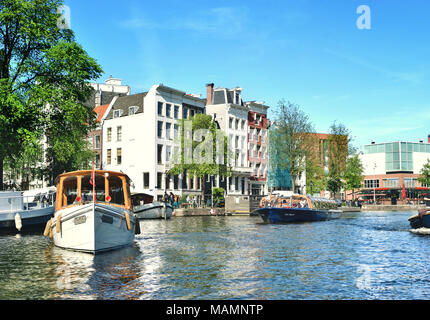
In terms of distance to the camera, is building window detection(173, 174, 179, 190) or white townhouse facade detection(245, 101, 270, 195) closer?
building window detection(173, 174, 179, 190)

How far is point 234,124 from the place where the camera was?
89.0m

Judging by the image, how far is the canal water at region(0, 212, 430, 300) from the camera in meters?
13.1

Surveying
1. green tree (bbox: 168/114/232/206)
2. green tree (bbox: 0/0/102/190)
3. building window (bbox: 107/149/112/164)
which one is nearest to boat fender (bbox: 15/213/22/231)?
green tree (bbox: 0/0/102/190)

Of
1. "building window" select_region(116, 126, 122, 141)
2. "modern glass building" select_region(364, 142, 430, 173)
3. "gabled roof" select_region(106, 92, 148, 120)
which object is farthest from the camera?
"modern glass building" select_region(364, 142, 430, 173)

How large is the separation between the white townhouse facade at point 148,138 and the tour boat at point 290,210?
22.5 metres

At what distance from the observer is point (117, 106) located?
78375mm

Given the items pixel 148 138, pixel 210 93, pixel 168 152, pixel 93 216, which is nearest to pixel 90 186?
pixel 93 216

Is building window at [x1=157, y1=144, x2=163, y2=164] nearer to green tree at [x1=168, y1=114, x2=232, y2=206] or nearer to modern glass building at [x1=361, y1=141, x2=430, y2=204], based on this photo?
green tree at [x1=168, y1=114, x2=232, y2=206]

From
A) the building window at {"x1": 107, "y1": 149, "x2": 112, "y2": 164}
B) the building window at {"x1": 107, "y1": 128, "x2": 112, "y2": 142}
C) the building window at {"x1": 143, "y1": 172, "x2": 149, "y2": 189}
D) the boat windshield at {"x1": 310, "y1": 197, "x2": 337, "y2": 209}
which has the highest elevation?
the building window at {"x1": 107, "y1": 128, "x2": 112, "y2": 142}

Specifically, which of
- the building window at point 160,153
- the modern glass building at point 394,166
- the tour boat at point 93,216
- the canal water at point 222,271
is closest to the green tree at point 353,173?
the modern glass building at point 394,166

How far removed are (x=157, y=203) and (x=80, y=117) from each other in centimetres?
1565

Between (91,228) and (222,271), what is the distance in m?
6.70
